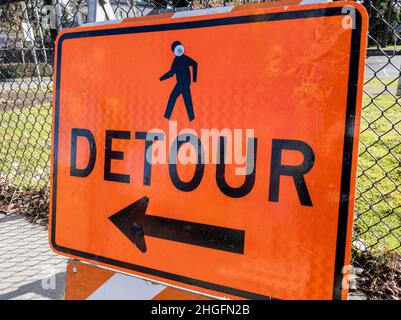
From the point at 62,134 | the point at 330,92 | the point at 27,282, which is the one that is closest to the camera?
the point at 330,92

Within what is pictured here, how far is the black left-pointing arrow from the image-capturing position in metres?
1.06

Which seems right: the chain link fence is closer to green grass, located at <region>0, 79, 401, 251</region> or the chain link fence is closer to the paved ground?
green grass, located at <region>0, 79, 401, 251</region>

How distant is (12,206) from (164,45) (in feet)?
8.01

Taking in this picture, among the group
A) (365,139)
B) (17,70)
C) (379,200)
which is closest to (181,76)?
(379,200)

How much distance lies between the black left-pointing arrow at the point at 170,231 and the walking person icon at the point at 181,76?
32cm

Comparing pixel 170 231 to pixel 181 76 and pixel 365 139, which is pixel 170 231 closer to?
pixel 181 76

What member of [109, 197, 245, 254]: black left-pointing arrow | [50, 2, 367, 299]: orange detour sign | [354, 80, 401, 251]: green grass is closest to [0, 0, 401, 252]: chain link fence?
[354, 80, 401, 251]: green grass

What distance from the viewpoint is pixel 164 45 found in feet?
3.75

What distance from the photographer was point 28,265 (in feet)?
7.22

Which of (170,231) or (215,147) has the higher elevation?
(215,147)

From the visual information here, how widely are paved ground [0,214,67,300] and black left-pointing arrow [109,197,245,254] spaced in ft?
A: 3.29

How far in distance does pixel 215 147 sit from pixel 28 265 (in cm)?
170
